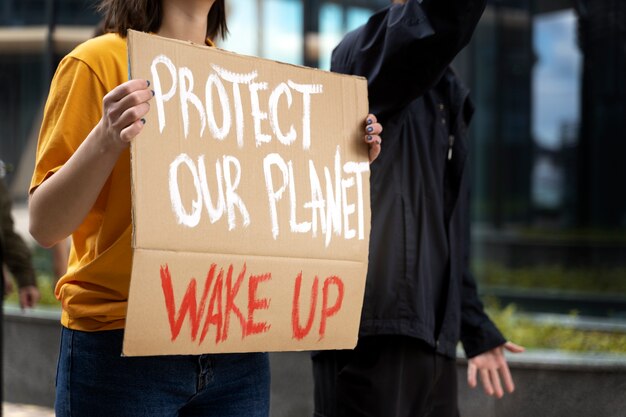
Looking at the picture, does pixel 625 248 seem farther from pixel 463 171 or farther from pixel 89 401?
pixel 89 401

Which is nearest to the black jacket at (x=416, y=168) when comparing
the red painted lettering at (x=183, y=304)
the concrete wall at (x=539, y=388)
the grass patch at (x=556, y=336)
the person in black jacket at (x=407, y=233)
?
the person in black jacket at (x=407, y=233)

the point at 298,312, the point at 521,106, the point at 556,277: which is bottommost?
the point at 556,277

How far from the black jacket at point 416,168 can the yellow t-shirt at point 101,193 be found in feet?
2.14

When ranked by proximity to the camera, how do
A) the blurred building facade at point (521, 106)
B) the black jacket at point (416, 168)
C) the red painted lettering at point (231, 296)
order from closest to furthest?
the red painted lettering at point (231, 296) → the black jacket at point (416, 168) → the blurred building facade at point (521, 106)

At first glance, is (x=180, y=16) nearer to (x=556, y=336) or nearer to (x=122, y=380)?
(x=122, y=380)

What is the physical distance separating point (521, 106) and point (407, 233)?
7174 millimetres

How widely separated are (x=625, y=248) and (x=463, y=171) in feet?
21.8

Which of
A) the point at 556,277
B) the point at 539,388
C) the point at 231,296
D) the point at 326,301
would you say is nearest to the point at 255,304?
the point at 231,296

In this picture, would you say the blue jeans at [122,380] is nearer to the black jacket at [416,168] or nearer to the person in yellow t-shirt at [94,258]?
the person in yellow t-shirt at [94,258]

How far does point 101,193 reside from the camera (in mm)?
1626

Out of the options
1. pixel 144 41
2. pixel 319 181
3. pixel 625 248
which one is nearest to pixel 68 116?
pixel 144 41

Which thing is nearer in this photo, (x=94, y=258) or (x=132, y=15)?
(x=94, y=258)

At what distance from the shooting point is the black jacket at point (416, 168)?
78.5 inches

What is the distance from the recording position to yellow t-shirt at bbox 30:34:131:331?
1580mm
